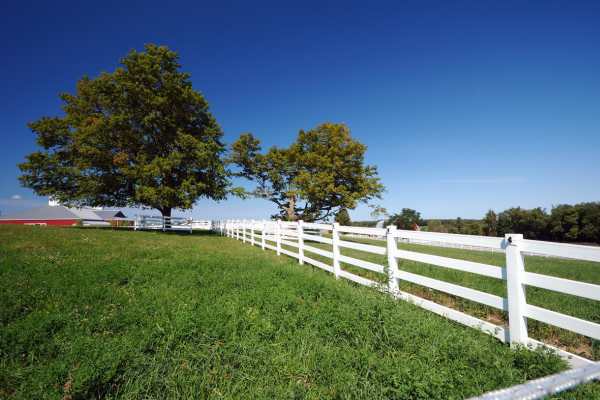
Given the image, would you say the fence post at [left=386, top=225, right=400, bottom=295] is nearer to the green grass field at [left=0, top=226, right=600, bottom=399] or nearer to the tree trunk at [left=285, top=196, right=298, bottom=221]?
the green grass field at [left=0, top=226, right=600, bottom=399]

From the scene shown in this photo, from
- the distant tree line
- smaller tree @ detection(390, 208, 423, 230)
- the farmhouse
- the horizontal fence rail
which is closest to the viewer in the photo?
the horizontal fence rail

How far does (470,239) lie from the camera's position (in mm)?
4242

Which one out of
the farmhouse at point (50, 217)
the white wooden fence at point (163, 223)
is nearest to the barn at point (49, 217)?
the farmhouse at point (50, 217)

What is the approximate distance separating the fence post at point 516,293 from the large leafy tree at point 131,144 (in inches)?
832

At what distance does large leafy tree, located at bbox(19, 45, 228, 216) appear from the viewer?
21.5 m

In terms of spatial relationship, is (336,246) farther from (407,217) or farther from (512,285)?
(407,217)

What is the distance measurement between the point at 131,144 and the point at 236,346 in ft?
76.6

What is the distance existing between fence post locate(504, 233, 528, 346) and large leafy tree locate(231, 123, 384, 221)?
24404 mm

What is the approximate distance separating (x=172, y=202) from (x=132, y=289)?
18.4 meters

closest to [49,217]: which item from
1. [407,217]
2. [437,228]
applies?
[437,228]

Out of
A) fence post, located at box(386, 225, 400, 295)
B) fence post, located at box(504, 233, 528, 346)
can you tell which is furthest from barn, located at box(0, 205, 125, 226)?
fence post, located at box(504, 233, 528, 346)

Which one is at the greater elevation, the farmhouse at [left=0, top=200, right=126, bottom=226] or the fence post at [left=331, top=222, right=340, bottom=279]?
the farmhouse at [left=0, top=200, right=126, bottom=226]

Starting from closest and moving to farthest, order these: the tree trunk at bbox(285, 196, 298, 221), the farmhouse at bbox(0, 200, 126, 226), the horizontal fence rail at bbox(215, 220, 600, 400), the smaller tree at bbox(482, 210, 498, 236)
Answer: the horizontal fence rail at bbox(215, 220, 600, 400) < the tree trunk at bbox(285, 196, 298, 221) < the farmhouse at bbox(0, 200, 126, 226) < the smaller tree at bbox(482, 210, 498, 236)

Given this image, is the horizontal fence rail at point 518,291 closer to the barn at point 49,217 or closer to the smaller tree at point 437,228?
the barn at point 49,217
